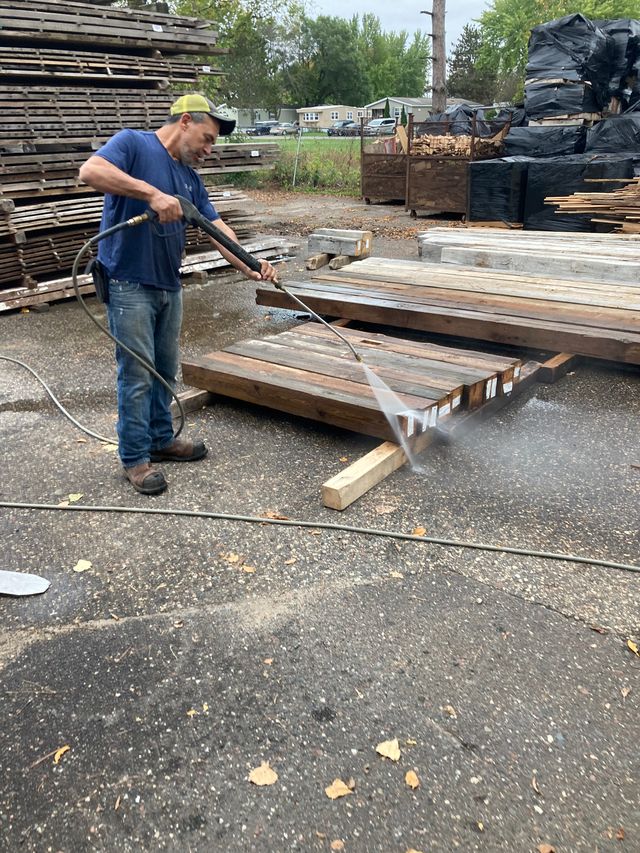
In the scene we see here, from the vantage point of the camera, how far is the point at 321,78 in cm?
8056

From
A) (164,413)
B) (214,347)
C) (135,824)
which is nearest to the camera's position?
(135,824)

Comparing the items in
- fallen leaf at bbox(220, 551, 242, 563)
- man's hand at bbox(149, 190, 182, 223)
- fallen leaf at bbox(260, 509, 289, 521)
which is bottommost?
fallen leaf at bbox(220, 551, 242, 563)

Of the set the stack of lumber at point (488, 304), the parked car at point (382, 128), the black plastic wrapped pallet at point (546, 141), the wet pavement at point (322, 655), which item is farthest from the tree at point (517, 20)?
the wet pavement at point (322, 655)

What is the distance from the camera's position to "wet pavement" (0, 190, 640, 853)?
1.96 meters

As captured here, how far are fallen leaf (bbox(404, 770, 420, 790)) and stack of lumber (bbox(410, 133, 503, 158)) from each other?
13.8 metres

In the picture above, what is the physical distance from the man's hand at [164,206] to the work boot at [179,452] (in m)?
1.40

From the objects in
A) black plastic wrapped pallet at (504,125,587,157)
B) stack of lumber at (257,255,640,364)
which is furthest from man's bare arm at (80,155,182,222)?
black plastic wrapped pallet at (504,125,587,157)

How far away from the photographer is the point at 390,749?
2.14 meters

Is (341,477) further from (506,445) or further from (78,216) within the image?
(78,216)

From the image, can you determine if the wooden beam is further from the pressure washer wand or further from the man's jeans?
the pressure washer wand

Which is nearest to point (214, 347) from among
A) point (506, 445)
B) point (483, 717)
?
point (506, 445)

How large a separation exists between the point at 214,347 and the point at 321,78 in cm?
8452

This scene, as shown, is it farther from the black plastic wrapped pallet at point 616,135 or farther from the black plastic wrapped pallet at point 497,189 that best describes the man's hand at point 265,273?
the black plastic wrapped pallet at point 616,135

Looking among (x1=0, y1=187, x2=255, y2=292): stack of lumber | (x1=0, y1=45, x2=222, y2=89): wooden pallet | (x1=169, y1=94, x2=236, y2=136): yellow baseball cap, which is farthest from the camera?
(x1=0, y1=45, x2=222, y2=89): wooden pallet
